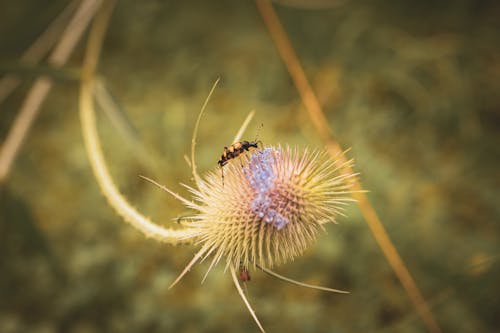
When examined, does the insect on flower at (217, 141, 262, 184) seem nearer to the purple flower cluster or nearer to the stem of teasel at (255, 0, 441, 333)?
the purple flower cluster

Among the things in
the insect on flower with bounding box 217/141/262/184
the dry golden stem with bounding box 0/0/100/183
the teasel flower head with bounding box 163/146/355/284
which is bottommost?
the teasel flower head with bounding box 163/146/355/284

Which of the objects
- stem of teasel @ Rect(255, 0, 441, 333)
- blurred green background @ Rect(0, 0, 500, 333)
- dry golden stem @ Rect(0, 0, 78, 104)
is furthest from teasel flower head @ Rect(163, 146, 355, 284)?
dry golden stem @ Rect(0, 0, 78, 104)

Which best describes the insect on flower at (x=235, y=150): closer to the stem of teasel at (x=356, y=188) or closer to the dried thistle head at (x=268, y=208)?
the dried thistle head at (x=268, y=208)

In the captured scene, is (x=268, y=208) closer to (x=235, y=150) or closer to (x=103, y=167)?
(x=235, y=150)

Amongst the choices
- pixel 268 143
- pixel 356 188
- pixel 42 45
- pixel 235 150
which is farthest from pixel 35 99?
pixel 356 188

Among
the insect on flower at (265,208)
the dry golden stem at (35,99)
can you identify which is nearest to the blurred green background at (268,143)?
the dry golden stem at (35,99)

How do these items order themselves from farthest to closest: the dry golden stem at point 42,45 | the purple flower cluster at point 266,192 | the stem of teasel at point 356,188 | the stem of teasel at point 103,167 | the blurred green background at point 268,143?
the blurred green background at point 268,143
the dry golden stem at point 42,45
the stem of teasel at point 356,188
the stem of teasel at point 103,167
the purple flower cluster at point 266,192
